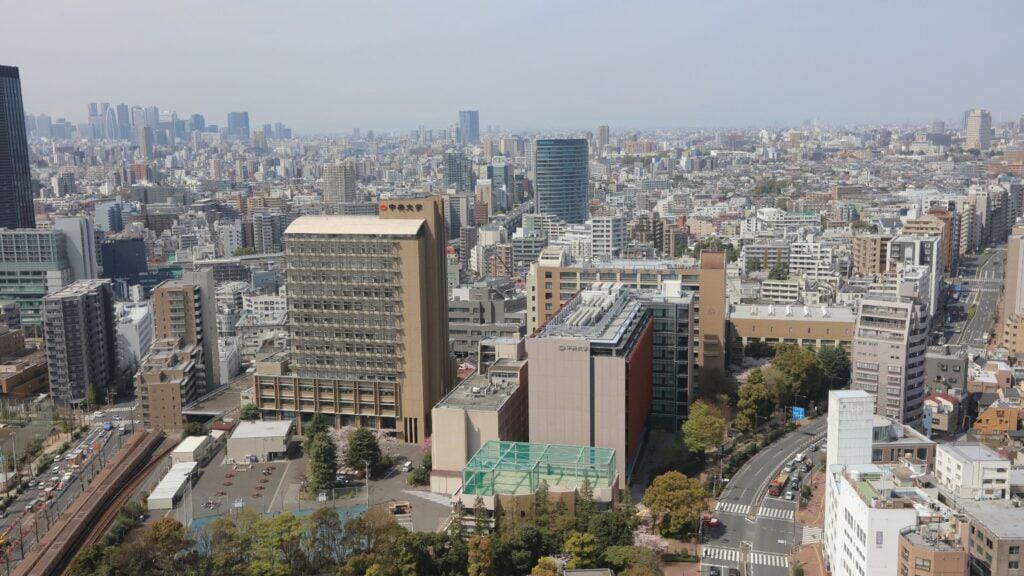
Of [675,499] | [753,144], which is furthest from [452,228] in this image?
[753,144]

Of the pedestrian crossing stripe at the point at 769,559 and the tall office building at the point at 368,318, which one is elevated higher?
the tall office building at the point at 368,318

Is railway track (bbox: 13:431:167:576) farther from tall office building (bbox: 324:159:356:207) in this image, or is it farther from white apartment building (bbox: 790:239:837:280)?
tall office building (bbox: 324:159:356:207)

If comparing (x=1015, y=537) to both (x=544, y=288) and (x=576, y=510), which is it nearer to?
(x=576, y=510)

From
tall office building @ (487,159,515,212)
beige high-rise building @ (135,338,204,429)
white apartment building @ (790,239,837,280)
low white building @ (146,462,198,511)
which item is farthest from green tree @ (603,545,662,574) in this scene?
tall office building @ (487,159,515,212)

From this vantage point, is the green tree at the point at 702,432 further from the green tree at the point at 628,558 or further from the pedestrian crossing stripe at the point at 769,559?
the green tree at the point at 628,558

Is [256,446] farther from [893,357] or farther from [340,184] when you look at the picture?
[340,184]

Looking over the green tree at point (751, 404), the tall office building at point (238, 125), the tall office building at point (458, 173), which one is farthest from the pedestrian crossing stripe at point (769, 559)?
the tall office building at point (238, 125)
